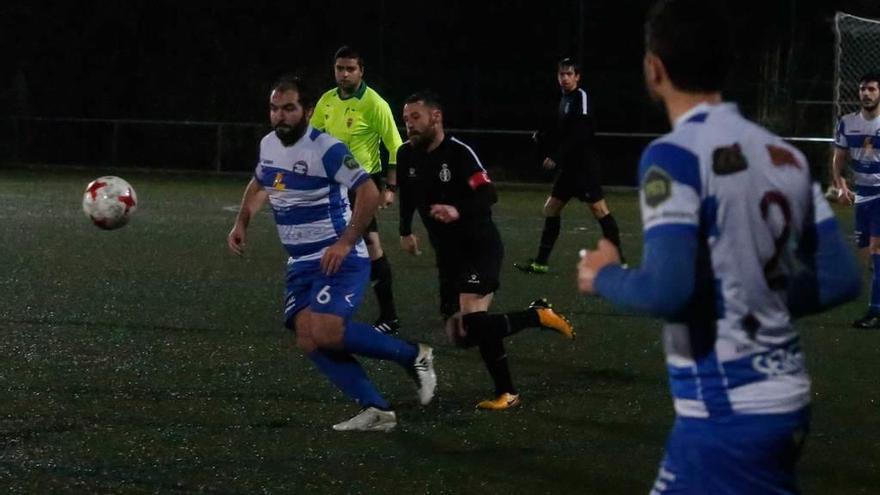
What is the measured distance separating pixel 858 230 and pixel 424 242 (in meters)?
6.05

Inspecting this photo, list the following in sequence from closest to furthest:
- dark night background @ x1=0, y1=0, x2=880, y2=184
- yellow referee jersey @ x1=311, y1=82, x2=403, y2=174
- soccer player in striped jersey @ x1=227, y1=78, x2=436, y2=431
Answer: soccer player in striped jersey @ x1=227, y1=78, x2=436, y2=431
yellow referee jersey @ x1=311, y1=82, x2=403, y2=174
dark night background @ x1=0, y1=0, x2=880, y2=184

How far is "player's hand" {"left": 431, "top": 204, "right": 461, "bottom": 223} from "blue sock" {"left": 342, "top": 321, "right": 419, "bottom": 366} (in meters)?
0.64

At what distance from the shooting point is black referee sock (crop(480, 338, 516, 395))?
680 cm

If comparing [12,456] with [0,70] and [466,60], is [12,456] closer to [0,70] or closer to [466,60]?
[466,60]

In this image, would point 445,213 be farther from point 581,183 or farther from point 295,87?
point 581,183

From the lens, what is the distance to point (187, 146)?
27.4 m

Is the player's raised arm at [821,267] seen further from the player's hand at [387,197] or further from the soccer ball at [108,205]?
the player's hand at [387,197]

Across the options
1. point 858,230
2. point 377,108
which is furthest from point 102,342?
point 858,230

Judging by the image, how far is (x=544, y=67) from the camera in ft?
92.0

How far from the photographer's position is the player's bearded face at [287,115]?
20.7 feet

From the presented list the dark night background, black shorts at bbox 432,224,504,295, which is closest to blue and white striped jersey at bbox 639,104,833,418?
black shorts at bbox 432,224,504,295

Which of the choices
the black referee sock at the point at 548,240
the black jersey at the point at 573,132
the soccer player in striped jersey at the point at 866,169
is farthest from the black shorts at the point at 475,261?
the black jersey at the point at 573,132

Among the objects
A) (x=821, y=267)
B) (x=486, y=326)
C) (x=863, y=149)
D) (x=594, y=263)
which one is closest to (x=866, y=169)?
(x=863, y=149)

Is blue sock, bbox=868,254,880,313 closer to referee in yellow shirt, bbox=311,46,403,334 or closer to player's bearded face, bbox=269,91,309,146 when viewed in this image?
referee in yellow shirt, bbox=311,46,403,334
